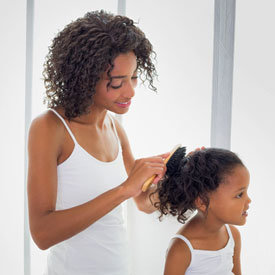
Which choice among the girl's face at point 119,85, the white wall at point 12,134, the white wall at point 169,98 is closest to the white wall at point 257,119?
the white wall at point 169,98

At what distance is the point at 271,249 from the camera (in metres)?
1.14

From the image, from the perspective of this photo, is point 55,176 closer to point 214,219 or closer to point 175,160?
point 175,160

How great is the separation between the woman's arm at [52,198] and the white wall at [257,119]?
453mm

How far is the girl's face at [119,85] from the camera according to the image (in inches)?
33.6

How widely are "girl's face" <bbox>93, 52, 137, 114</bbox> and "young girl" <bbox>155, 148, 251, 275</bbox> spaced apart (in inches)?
8.6

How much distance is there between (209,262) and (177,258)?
0.10 metres

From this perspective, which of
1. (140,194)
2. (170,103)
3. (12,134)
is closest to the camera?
(140,194)

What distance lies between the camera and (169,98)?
1.33 m

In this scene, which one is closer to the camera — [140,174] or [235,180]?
[140,174]

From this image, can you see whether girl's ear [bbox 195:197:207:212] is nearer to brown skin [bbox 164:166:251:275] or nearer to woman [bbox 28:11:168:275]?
brown skin [bbox 164:166:251:275]

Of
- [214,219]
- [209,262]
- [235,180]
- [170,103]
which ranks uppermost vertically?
[170,103]

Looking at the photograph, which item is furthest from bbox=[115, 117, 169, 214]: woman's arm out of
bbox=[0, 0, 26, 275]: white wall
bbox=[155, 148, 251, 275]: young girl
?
bbox=[0, 0, 26, 275]: white wall

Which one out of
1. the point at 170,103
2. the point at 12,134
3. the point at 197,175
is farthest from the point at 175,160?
the point at 12,134

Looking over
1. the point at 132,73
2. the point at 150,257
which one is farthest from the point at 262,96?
the point at 150,257
